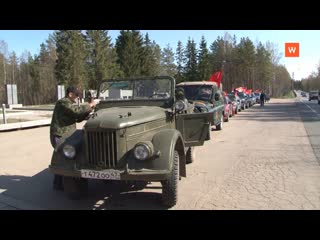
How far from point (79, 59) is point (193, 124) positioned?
2023 inches

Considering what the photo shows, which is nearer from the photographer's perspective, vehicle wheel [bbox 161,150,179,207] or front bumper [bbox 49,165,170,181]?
front bumper [bbox 49,165,170,181]

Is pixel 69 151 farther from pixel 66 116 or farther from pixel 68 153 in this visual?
pixel 66 116

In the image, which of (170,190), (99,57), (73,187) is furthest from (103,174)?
(99,57)

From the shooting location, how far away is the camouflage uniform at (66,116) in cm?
665

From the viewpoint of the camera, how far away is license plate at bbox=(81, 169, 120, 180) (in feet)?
17.3

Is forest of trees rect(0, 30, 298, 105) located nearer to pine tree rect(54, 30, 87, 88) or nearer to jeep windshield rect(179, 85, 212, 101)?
pine tree rect(54, 30, 87, 88)

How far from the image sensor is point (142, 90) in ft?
24.4

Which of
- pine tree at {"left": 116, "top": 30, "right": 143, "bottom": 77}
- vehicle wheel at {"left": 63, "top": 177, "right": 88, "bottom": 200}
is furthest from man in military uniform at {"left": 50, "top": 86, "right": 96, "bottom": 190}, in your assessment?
pine tree at {"left": 116, "top": 30, "right": 143, "bottom": 77}

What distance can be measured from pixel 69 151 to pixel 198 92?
9.69 m

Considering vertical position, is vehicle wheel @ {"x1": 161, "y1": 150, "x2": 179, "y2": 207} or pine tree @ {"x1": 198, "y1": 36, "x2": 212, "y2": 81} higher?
pine tree @ {"x1": 198, "y1": 36, "x2": 212, "y2": 81}

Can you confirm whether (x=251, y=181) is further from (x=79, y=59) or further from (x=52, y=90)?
A: (x=52, y=90)

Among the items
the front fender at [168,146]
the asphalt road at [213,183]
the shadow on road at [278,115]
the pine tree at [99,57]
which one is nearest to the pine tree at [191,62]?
the pine tree at [99,57]

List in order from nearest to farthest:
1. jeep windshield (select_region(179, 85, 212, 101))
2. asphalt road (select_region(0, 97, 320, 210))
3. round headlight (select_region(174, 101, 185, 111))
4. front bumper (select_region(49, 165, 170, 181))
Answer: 1. front bumper (select_region(49, 165, 170, 181))
2. asphalt road (select_region(0, 97, 320, 210))
3. round headlight (select_region(174, 101, 185, 111))
4. jeep windshield (select_region(179, 85, 212, 101))

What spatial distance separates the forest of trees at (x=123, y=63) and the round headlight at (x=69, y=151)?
121ft
